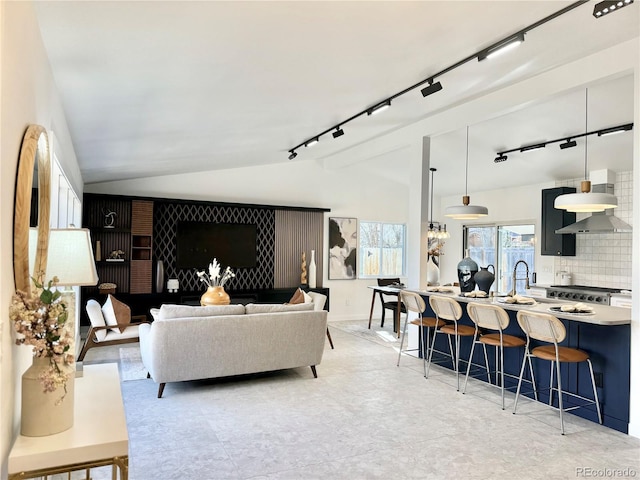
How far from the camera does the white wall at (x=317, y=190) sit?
26.9 feet

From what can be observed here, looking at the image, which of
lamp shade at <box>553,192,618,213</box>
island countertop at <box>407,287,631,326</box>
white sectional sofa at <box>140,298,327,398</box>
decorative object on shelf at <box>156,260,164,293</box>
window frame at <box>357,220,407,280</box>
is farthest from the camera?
window frame at <box>357,220,407,280</box>

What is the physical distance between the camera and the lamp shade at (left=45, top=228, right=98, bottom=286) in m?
2.15

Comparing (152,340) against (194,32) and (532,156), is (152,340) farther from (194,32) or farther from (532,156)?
(532,156)

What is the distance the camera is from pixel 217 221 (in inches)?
328

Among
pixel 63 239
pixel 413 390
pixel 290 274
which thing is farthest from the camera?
pixel 290 274

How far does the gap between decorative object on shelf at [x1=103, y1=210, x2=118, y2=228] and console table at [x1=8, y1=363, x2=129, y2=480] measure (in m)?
5.97

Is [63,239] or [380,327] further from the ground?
[63,239]

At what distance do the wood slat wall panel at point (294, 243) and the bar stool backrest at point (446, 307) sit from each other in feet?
13.8

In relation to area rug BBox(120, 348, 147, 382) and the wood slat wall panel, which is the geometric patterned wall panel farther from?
area rug BBox(120, 348, 147, 382)

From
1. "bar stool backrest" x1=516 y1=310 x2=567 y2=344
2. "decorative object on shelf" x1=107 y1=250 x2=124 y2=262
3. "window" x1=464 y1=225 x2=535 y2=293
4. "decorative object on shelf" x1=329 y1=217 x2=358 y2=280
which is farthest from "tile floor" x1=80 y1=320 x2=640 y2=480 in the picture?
"decorative object on shelf" x1=329 y1=217 x2=358 y2=280

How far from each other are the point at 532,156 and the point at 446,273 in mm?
3884

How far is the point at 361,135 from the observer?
6.60m

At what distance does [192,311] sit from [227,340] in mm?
459

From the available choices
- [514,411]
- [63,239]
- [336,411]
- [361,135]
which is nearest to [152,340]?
[336,411]
